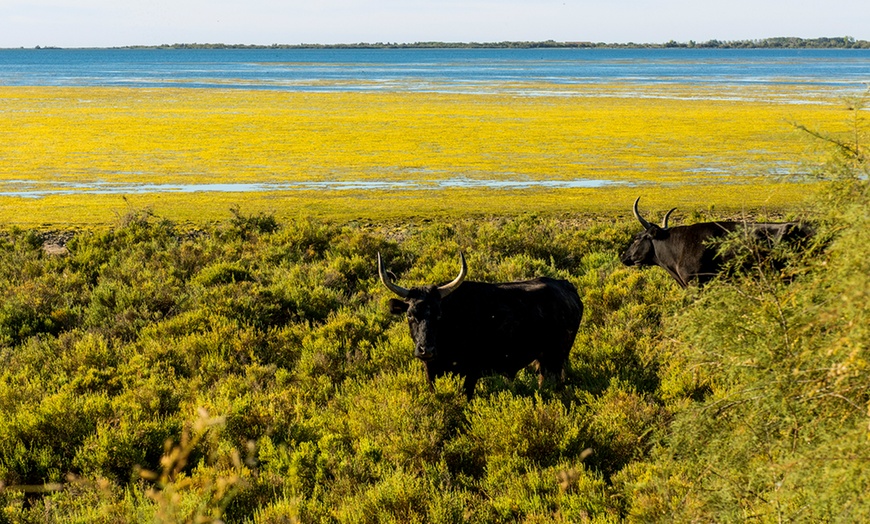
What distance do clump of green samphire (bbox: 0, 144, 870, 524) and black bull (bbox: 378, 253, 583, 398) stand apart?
0.82 feet

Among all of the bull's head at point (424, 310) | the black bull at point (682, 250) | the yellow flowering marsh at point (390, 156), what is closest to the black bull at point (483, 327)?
the bull's head at point (424, 310)

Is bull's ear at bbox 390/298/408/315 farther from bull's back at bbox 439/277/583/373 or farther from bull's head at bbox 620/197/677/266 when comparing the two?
bull's head at bbox 620/197/677/266

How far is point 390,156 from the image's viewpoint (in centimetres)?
2958

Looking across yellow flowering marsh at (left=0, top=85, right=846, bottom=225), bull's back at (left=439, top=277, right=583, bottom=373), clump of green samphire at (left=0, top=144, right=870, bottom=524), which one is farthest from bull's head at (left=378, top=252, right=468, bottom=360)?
yellow flowering marsh at (left=0, top=85, right=846, bottom=225)

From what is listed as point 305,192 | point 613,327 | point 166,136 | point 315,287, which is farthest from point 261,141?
point 613,327

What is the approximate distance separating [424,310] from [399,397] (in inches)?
33.4

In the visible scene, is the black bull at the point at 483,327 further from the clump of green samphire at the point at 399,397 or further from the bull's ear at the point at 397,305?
the clump of green samphire at the point at 399,397

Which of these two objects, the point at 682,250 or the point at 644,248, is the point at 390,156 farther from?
the point at 682,250

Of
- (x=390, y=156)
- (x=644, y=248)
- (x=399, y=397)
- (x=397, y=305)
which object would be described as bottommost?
(x=390, y=156)

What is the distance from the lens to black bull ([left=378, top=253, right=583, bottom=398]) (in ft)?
25.1

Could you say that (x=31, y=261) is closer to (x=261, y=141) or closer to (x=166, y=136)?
(x=261, y=141)

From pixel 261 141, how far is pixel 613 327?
86.9 ft

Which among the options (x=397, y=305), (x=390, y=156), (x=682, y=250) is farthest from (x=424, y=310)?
(x=390, y=156)

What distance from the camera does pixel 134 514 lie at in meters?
5.46
